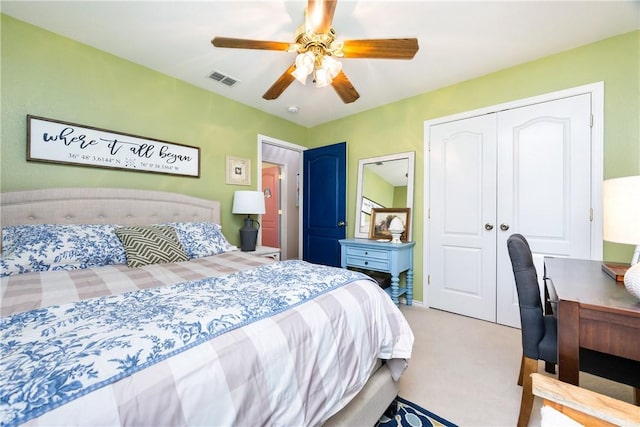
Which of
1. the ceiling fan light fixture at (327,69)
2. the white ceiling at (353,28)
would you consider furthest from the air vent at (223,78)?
the ceiling fan light fixture at (327,69)

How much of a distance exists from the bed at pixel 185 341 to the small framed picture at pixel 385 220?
1858 millimetres

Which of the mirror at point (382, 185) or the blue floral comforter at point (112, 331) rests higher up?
the mirror at point (382, 185)

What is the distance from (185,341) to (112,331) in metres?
0.24

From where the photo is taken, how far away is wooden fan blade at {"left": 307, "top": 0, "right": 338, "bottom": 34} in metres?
1.34

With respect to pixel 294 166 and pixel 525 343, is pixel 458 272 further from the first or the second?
pixel 294 166

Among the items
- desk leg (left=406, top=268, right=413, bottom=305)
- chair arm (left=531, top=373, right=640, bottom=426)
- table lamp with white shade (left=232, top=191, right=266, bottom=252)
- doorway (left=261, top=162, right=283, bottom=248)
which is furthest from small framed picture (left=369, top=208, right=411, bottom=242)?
doorway (left=261, top=162, right=283, bottom=248)

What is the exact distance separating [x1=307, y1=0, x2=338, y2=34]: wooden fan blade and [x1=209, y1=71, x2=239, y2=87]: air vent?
4.92 feet

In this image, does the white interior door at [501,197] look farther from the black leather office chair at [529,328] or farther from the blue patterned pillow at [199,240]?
the blue patterned pillow at [199,240]

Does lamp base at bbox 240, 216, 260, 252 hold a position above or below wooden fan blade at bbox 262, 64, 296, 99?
below

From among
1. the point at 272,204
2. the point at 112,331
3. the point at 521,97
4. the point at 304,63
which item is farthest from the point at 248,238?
the point at 521,97

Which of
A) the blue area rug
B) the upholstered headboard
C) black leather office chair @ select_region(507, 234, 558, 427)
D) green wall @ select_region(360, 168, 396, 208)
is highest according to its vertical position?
green wall @ select_region(360, 168, 396, 208)

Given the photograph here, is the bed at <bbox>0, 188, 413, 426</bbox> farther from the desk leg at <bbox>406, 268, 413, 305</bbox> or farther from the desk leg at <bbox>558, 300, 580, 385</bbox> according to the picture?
the desk leg at <bbox>406, 268, 413, 305</bbox>

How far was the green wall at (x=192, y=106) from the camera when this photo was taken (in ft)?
6.41

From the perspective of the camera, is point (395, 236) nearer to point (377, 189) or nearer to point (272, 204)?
point (377, 189)
